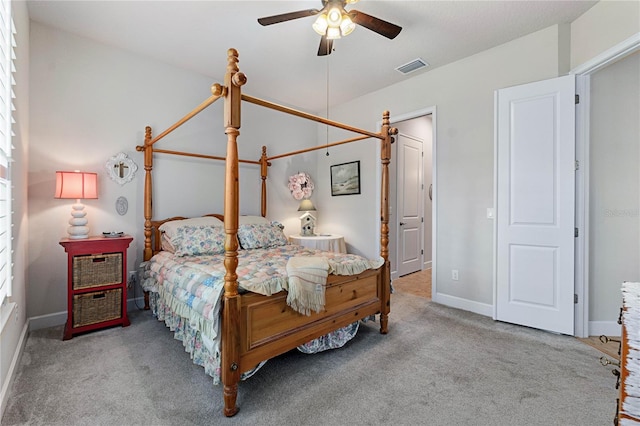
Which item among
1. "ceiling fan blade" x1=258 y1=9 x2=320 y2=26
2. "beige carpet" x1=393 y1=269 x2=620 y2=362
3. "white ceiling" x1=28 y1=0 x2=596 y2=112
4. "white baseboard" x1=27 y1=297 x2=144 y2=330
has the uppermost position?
"white ceiling" x1=28 y1=0 x2=596 y2=112

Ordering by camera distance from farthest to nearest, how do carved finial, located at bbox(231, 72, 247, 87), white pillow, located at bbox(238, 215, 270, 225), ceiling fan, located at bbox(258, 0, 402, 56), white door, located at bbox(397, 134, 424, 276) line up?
white door, located at bbox(397, 134, 424, 276) → white pillow, located at bbox(238, 215, 270, 225) → ceiling fan, located at bbox(258, 0, 402, 56) → carved finial, located at bbox(231, 72, 247, 87)

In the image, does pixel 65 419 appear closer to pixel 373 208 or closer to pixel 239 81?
pixel 239 81

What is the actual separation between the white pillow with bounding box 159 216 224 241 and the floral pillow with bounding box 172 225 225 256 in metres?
0.08

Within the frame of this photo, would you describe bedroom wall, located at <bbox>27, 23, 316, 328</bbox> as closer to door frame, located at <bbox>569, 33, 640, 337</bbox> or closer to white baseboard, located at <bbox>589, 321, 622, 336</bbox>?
door frame, located at <bbox>569, 33, 640, 337</bbox>

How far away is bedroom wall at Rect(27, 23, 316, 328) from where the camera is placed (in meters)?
2.65

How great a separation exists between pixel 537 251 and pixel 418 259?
2.36 metres

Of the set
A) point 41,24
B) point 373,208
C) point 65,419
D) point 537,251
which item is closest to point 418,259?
point 373,208

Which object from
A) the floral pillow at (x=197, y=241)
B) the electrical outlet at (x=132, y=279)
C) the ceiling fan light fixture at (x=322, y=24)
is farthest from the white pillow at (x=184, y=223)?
the ceiling fan light fixture at (x=322, y=24)

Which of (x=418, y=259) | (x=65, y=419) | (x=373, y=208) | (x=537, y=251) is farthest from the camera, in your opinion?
(x=418, y=259)

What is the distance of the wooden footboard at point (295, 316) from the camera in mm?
1762

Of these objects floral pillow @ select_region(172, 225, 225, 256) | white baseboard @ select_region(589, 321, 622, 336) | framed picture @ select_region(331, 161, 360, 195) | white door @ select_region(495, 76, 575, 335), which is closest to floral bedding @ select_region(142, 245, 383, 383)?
floral pillow @ select_region(172, 225, 225, 256)

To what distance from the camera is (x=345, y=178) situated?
455 cm

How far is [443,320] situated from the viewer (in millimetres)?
2965

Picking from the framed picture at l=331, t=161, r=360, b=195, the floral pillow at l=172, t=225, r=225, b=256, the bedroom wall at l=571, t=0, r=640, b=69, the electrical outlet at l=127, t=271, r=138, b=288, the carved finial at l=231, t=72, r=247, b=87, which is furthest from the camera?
the framed picture at l=331, t=161, r=360, b=195
